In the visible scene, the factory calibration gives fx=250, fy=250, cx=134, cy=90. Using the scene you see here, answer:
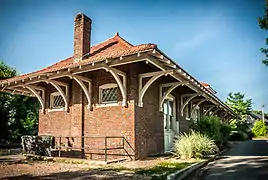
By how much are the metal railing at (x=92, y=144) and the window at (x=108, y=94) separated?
59.8 inches

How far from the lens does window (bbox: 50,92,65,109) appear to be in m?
12.3

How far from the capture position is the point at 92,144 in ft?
33.7

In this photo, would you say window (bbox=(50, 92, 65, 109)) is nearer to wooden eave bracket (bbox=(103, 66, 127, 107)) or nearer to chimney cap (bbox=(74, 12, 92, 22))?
chimney cap (bbox=(74, 12, 92, 22))

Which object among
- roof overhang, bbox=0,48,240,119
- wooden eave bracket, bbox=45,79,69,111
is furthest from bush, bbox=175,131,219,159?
wooden eave bracket, bbox=45,79,69,111

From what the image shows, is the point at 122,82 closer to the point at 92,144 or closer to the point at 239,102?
the point at 92,144

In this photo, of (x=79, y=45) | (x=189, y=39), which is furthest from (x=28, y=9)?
(x=189, y=39)

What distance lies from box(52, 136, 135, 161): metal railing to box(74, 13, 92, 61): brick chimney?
11.9 ft

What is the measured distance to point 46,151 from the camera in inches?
399

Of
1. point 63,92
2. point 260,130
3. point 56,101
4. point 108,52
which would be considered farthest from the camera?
point 260,130

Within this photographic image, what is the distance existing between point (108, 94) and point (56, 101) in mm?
3692

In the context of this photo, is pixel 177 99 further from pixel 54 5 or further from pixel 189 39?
pixel 54 5

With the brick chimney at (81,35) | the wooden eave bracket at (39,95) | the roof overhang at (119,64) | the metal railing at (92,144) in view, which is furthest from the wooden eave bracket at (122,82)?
the wooden eave bracket at (39,95)

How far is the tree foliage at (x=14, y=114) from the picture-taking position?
70.1 ft

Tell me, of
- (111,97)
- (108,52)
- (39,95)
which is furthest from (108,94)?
(39,95)
